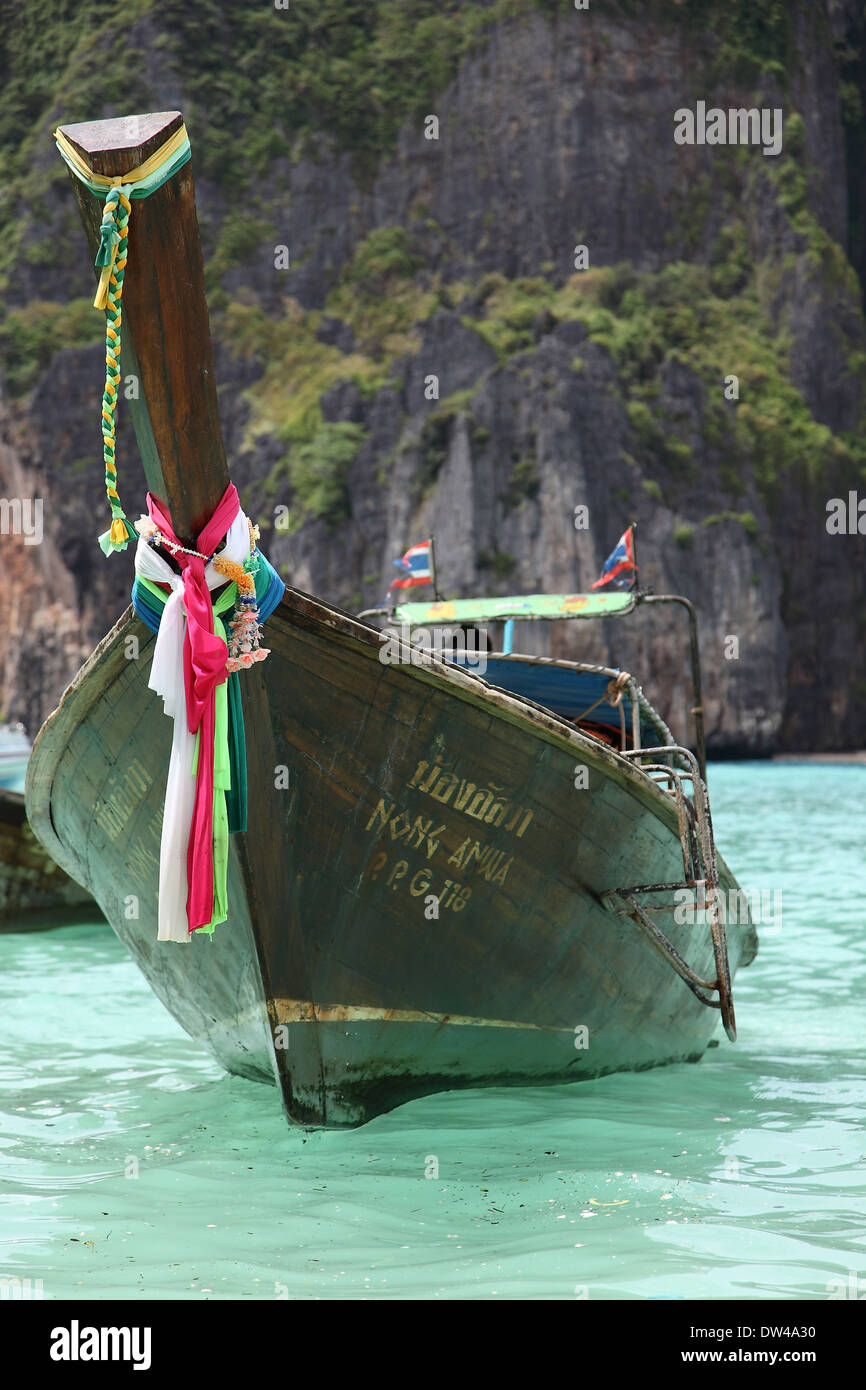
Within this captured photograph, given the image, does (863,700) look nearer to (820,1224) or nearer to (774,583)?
(774,583)

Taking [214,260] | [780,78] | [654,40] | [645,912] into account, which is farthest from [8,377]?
[645,912]

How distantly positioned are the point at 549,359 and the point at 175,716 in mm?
49058

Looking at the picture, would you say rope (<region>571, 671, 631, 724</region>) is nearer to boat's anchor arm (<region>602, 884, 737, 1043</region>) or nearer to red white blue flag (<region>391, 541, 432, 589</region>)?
boat's anchor arm (<region>602, 884, 737, 1043</region>)

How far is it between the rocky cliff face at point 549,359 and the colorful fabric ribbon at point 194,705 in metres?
42.8

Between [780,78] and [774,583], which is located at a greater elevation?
[780,78]

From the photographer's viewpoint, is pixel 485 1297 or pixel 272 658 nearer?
pixel 485 1297

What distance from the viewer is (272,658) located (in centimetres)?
469

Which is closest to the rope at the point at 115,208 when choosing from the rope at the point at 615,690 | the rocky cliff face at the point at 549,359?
the rope at the point at 615,690

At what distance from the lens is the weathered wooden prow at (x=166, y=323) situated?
Result: 3496mm

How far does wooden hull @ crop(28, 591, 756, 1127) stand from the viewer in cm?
485

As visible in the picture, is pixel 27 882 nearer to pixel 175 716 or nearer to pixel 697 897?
pixel 697 897

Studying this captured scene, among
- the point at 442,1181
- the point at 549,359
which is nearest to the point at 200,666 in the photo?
the point at 442,1181

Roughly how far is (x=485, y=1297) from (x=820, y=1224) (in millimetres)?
Result: 1291

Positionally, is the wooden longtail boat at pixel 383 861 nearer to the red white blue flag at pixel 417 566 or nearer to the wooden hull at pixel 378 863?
the wooden hull at pixel 378 863
